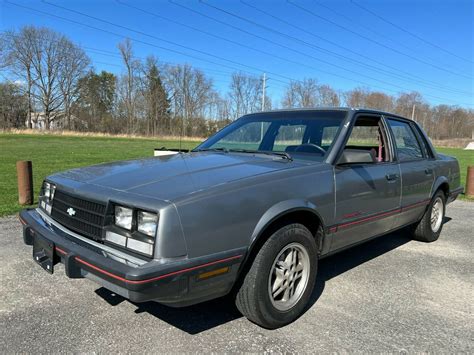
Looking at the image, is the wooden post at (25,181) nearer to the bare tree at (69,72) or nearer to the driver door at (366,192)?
the driver door at (366,192)

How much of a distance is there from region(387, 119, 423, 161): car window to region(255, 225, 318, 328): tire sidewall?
6.28 feet

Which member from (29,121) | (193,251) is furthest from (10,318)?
(29,121)

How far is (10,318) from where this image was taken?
294cm

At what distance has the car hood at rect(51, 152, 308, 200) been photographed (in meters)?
2.50

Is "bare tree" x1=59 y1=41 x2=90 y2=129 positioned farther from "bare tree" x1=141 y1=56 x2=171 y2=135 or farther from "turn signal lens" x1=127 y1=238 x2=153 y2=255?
"turn signal lens" x1=127 y1=238 x2=153 y2=255

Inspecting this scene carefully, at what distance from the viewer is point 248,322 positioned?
9.71 feet

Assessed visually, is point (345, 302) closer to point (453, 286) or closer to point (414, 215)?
point (453, 286)

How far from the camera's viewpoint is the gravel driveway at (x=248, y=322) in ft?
8.71

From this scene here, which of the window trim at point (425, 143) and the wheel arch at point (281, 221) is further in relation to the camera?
the window trim at point (425, 143)

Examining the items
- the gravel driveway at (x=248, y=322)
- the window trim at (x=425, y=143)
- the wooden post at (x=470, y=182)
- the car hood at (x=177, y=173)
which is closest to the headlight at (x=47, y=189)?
the car hood at (x=177, y=173)

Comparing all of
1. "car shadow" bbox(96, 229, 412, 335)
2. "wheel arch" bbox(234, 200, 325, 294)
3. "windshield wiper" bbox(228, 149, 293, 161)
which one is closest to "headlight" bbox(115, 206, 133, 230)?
"wheel arch" bbox(234, 200, 325, 294)

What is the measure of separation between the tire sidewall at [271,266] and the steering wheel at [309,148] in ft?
2.79

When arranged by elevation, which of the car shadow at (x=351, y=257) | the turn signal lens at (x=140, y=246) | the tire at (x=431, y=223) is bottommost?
the car shadow at (x=351, y=257)

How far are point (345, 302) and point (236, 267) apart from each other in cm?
141
